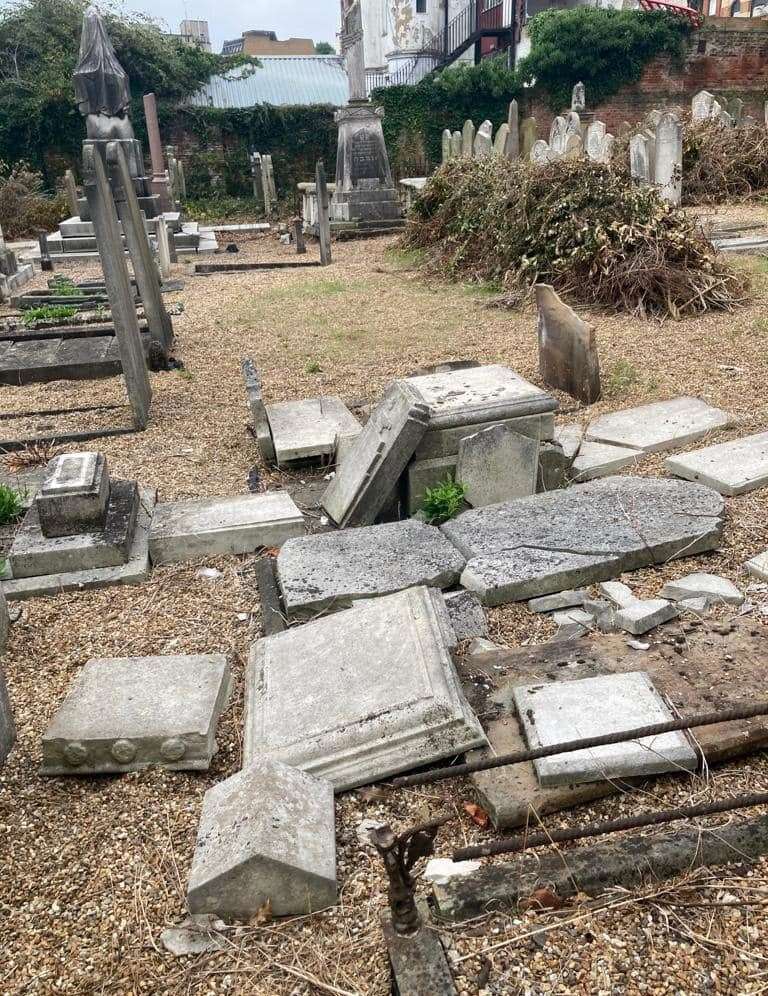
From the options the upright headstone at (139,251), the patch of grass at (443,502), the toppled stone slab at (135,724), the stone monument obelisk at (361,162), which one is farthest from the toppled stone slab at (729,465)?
the stone monument obelisk at (361,162)

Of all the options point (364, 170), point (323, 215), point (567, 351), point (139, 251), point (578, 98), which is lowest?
point (567, 351)

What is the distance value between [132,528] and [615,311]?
5.82 meters

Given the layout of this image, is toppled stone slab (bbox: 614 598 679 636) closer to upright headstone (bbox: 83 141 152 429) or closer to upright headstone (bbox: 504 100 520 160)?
upright headstone (bbox: 83 141 152 429)

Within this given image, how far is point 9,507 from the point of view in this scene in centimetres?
415

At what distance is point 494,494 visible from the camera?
13.3 ft

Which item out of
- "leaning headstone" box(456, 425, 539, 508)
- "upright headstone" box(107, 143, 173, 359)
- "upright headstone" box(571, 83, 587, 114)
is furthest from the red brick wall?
"leaning headstone" box(456, 425, 539, 508)

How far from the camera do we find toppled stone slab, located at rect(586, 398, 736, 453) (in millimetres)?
4691

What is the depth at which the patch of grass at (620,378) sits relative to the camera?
5766 mm

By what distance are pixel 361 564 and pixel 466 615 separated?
551 millimetres

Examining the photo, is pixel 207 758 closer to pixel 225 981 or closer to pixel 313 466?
pixel 225 981

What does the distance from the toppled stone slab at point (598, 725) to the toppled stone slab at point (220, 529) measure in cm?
182

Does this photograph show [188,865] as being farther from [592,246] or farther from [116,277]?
[592,246]

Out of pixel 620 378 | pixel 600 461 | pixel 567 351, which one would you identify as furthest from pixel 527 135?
pixel 600 461

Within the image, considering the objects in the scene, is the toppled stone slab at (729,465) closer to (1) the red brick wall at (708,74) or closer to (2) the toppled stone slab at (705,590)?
(2) the toppled stone slab at (705,590)
